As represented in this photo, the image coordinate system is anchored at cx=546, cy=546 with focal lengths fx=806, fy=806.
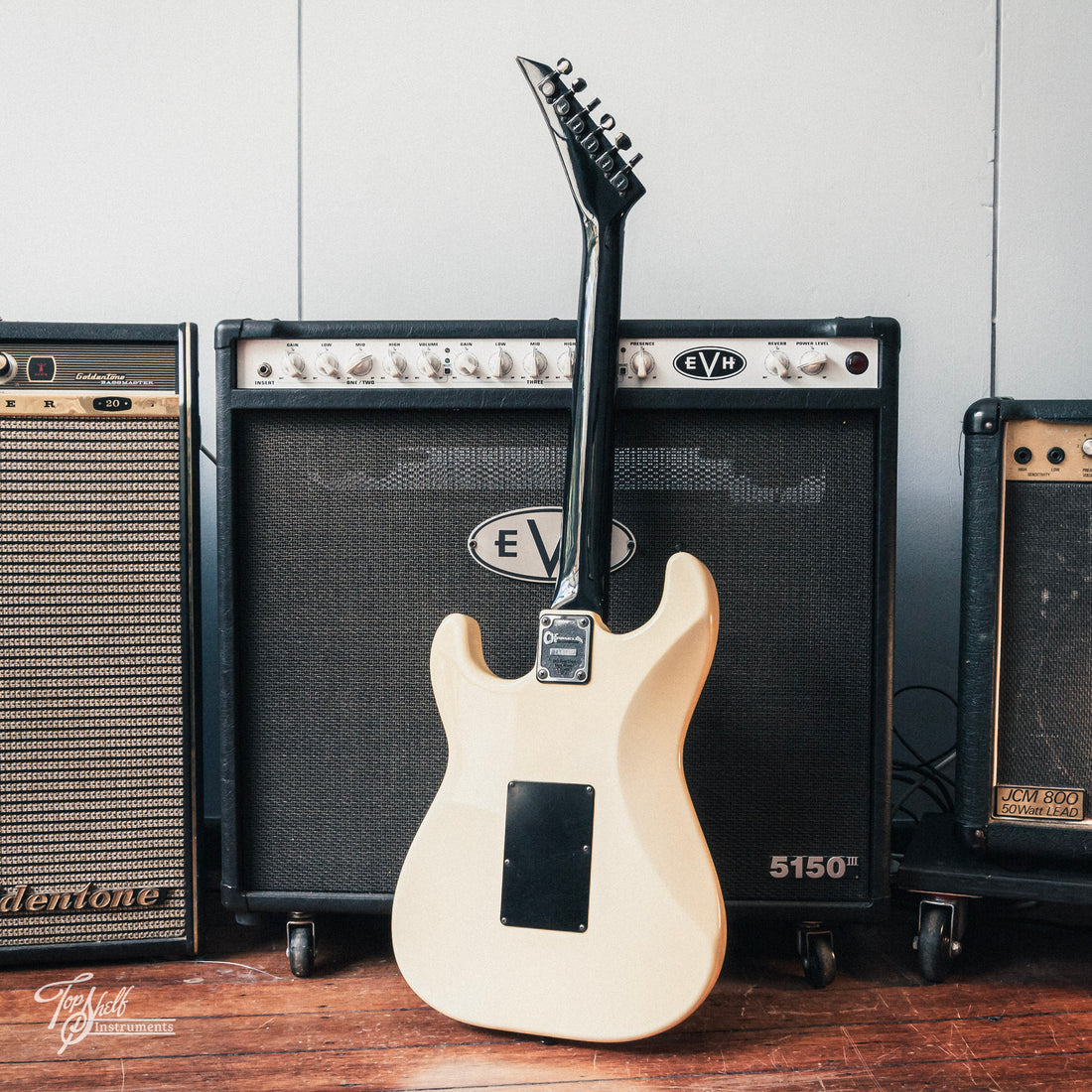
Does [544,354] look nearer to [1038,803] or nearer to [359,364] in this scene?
[359,364]

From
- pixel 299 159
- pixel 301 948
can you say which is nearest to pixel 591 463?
pixel 301 948

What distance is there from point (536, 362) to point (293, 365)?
235mm

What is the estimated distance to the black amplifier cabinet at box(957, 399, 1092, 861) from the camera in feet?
2.42

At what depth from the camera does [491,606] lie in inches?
31.0

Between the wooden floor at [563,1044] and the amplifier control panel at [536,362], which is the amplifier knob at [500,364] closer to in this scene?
the amplifier control panel at [536,362]

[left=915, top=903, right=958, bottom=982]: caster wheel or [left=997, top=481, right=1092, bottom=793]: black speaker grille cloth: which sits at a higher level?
[left=997, top=481, right=1092, bottom=793]: black speaker grille cloth

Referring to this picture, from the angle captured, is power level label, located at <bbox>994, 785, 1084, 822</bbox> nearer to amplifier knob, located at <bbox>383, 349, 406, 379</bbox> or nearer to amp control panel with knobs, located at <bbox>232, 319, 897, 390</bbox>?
amp control panel with knobs, located at <bbox>232, 319, 897, 390</bbox>

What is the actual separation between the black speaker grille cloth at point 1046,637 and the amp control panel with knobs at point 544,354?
0.19 metres

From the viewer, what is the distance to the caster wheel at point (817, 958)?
29.9 inches

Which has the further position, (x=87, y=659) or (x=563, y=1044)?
(x=87, y=659)

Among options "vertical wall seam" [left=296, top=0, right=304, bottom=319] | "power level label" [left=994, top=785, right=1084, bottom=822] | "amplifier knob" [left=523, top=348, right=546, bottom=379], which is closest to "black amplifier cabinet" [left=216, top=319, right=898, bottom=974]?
"amplifier knob" [left=523, top=348, right=546, bottom=379]

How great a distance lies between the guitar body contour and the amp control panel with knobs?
0.66 feet

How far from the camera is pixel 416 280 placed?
1105 mm

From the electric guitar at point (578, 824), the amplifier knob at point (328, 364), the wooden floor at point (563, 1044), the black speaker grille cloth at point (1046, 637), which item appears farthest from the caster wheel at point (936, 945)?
the amplifier knob at point (328, 364)
